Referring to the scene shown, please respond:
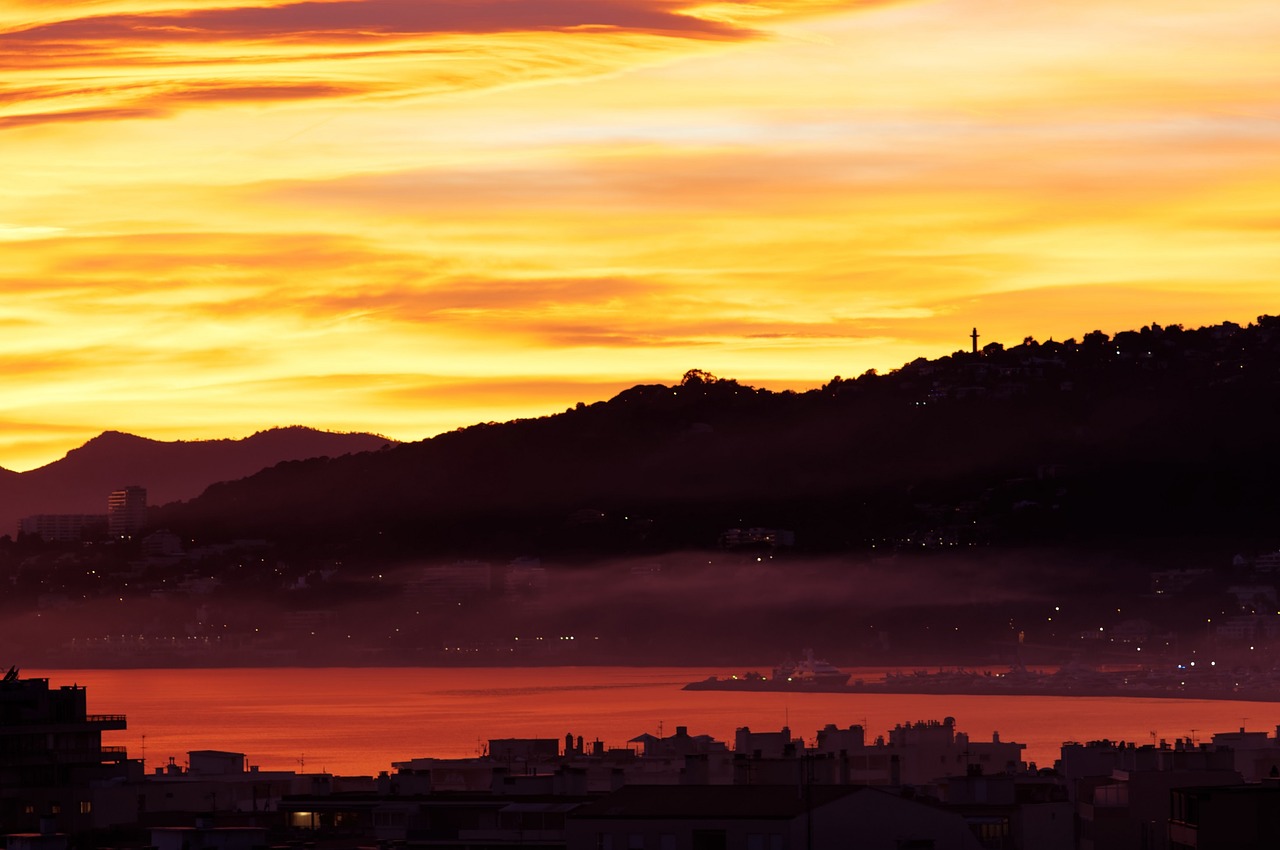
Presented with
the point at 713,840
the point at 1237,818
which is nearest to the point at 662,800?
the point at 713,840

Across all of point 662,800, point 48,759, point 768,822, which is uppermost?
point 48,759

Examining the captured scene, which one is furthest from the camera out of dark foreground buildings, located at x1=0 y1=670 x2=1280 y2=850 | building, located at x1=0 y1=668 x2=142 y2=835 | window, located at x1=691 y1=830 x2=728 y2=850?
building, located at x1=0 y1=668 x2=142 y2=835

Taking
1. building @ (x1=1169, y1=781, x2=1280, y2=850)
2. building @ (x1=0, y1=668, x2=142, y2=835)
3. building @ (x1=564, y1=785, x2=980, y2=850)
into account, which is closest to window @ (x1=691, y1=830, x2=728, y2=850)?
building @ (x1=564, y1=785, x2=980, y2=850)

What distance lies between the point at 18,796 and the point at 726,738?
120651 mm

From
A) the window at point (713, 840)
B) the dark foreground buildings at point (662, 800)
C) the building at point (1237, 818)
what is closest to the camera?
the building at point (1237, 818)

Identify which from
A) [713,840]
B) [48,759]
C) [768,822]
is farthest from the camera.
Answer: [48,759]

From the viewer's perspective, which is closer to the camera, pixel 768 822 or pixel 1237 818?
pixel 1237 818

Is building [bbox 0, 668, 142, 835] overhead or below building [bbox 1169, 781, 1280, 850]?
overhead

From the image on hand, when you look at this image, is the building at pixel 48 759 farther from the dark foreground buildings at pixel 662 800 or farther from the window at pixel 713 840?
the window at pixel 713 840

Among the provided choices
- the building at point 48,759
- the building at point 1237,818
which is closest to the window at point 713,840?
the building at point 1237,818

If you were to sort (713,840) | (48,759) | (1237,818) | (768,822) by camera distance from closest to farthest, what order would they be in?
(1237,818)
(768,822)
(713,840)
(48,759)

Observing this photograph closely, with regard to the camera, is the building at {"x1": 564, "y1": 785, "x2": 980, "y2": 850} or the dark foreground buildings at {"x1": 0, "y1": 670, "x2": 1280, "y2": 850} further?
the dark foreground buildings at {"x1": 0, "y1": 670, "x2": 1280, "y2": 850}

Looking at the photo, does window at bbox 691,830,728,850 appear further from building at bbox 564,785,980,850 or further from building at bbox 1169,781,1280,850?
building at bbox 1169,781,1280,850

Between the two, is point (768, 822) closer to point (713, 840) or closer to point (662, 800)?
point (713, 840)
